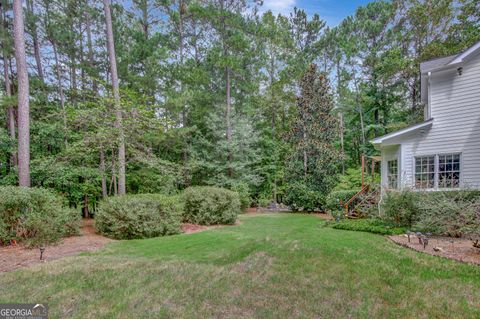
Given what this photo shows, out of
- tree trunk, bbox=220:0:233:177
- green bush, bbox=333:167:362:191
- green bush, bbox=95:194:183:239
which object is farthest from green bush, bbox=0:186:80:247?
green bush, bbox=333:167:362:191

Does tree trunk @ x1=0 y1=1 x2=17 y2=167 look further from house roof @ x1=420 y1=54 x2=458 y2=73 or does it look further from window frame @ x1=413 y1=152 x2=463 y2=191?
house roof @ x1=420 y1=54 x2=458 y2=73

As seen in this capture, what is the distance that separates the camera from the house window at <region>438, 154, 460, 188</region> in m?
8.63

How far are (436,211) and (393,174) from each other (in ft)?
15.1

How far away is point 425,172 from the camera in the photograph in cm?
923

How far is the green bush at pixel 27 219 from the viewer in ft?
22.1

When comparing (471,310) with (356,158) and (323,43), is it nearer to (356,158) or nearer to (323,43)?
(356,158)

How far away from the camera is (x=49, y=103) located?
1373 centimetres

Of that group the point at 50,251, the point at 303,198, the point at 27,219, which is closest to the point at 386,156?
the point at 303,198

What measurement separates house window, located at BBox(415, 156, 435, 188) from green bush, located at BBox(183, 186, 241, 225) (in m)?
7.17

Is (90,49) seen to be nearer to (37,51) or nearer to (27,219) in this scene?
(37,51)

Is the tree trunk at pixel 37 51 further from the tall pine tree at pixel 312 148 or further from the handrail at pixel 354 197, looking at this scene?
the handrail at pixel 354 197

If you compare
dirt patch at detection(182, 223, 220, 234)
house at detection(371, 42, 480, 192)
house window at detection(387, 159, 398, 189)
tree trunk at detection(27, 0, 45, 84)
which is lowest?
dirt patch at detection(182, 223, 220, 234)

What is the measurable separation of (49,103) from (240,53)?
12536mm

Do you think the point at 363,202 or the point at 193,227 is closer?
the point at 193,227
